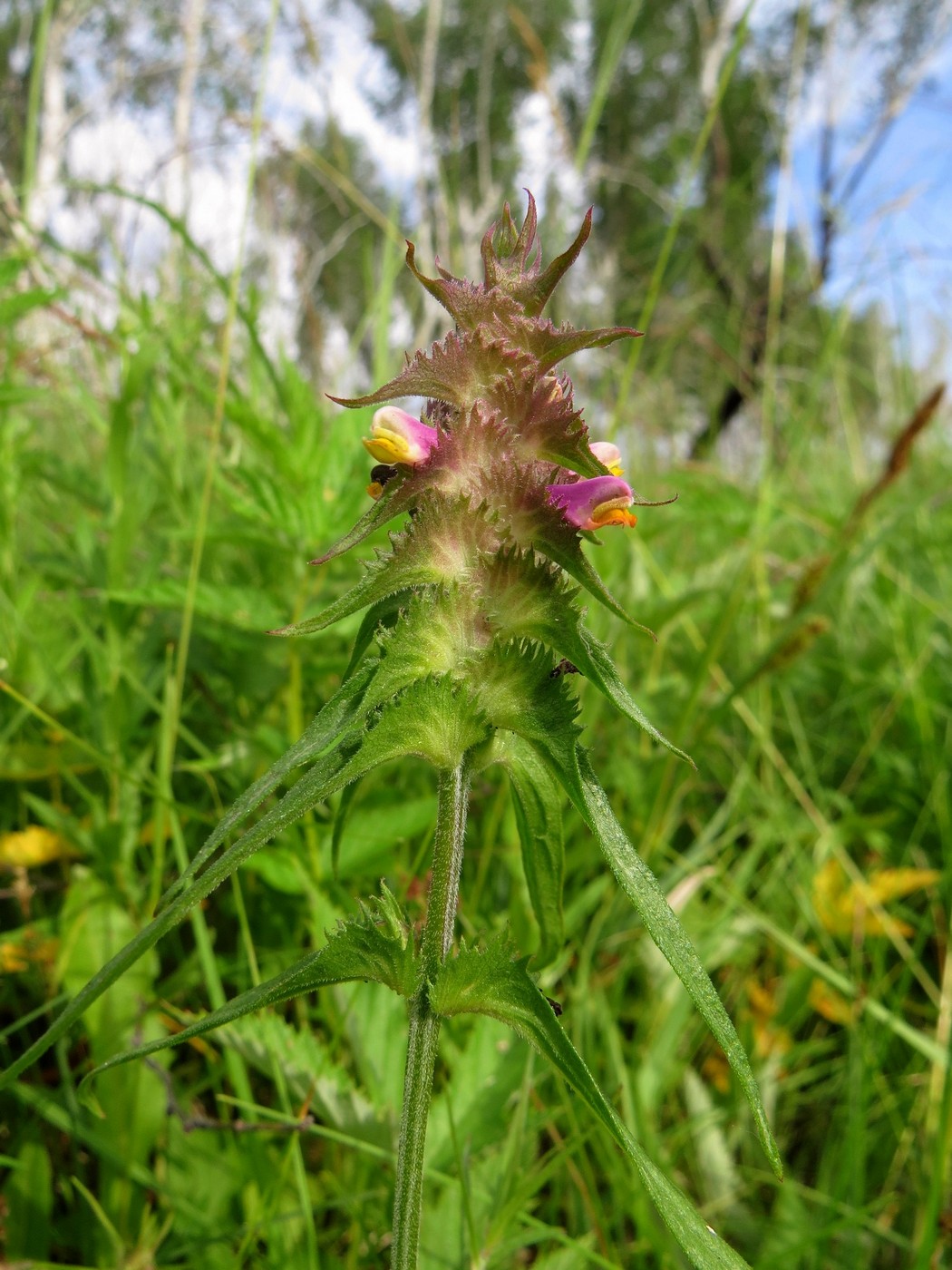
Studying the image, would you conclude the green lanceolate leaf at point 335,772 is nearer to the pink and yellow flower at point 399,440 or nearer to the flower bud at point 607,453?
the pink and yellow flower at point 399,440

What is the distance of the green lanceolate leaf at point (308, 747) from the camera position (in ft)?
1.59

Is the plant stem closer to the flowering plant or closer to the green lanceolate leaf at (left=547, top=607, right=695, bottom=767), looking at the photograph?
the flowering plant

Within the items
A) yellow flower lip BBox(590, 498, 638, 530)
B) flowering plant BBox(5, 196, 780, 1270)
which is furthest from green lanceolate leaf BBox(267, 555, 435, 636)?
yellow flower lip BBox(590, 498, 638, 530)

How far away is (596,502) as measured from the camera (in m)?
0.56

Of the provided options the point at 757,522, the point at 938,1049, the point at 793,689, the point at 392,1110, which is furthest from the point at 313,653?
the point at 793,689

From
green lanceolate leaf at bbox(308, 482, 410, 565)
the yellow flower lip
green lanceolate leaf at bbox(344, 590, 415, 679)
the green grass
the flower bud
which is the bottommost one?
the green grass

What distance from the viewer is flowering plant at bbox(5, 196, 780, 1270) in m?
0.49

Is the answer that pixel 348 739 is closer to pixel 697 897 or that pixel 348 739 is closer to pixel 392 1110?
pixel 392 1110

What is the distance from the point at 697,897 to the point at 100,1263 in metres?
1.01

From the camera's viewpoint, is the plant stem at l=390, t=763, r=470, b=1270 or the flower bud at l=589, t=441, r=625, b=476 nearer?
the plant stem at l=390, t=763, r=470, b=1270

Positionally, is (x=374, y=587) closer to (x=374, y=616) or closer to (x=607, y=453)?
(x=374, y=616)

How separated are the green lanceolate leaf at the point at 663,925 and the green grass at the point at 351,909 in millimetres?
391

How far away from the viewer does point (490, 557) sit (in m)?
0.54

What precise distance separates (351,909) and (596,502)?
753 mm
